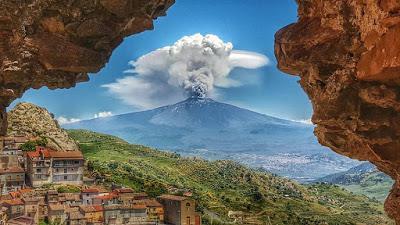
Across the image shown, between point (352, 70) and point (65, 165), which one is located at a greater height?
point (65, 165)

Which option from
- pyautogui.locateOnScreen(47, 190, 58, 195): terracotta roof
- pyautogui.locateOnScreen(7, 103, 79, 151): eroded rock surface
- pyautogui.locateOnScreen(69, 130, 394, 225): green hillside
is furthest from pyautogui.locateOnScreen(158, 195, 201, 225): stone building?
pyautogui.locateOnScreen(7, 103, 79, 151): eroded rock surface

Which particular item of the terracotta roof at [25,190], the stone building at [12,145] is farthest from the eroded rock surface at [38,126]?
the terracotta roof at [25,190]

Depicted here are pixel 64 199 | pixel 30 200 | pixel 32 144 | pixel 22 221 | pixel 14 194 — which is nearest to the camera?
pixel 22 221

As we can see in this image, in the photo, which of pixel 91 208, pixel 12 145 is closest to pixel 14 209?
pixel 91 208

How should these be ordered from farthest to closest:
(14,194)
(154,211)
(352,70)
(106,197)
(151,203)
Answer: (151,203)
(154,211)
(106,197)
(14,194)
(352,70)

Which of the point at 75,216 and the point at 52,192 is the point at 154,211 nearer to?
the point at 75,216

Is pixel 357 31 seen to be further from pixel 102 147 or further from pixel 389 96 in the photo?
pixel 102 147

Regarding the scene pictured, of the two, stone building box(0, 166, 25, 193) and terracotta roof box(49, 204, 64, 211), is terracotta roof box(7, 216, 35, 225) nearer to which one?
terracotta roof box(49, 204, 64, 211)

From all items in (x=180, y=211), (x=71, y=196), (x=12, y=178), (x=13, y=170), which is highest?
(x=13, y=170)
